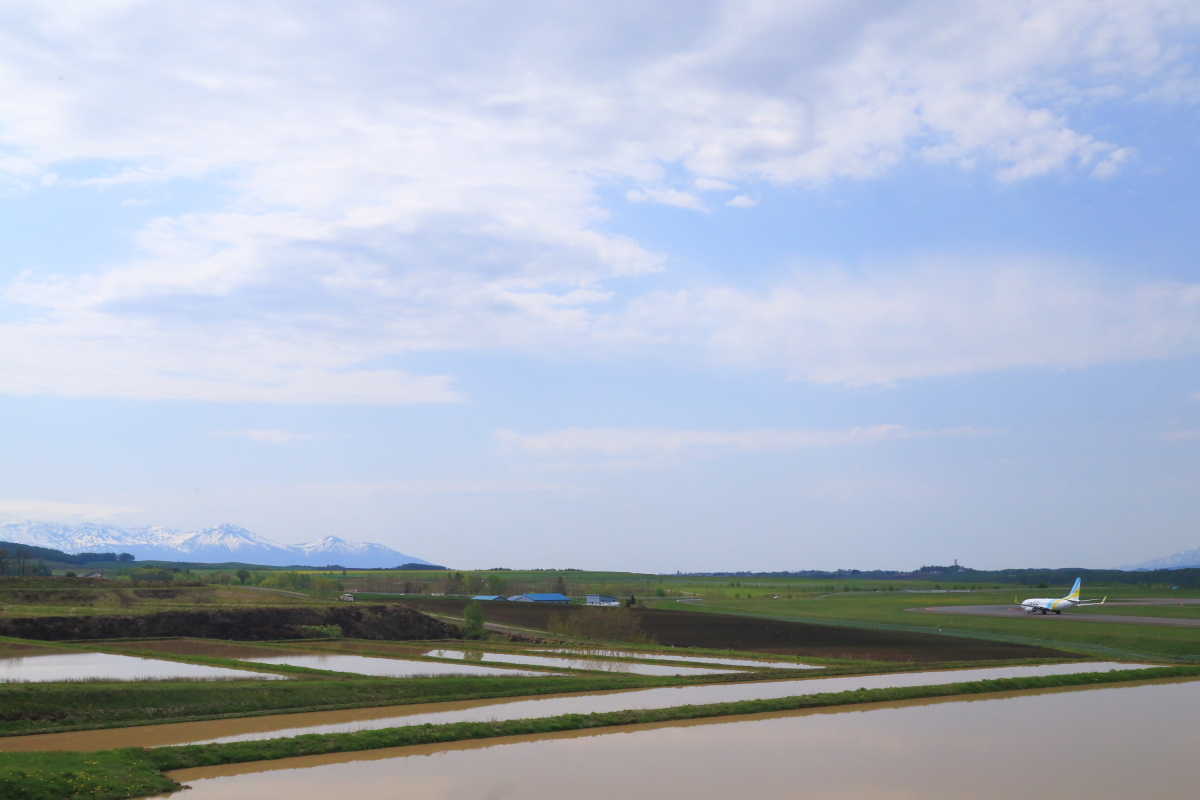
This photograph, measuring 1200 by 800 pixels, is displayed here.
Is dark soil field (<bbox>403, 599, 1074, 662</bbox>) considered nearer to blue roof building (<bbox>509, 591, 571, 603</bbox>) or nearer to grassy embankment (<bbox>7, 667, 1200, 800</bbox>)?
grassy embankment (<bbox>7, 667, 1200, 800</bbox>)

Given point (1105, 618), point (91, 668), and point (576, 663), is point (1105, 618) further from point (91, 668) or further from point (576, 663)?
point (91, 668)

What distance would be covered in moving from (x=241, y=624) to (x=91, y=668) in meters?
28.0

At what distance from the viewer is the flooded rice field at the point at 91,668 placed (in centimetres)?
3822

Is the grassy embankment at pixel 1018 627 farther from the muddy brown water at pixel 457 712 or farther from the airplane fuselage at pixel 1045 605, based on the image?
the muddy brown water at pixel 457 712

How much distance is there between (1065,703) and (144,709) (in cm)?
3582

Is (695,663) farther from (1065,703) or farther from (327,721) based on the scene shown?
(327,721)

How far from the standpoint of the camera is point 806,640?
2778 inches

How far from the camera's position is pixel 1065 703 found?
36719mm

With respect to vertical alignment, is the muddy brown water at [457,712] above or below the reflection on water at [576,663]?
above

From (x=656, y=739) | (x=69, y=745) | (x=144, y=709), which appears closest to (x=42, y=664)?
(x=144, y=709)

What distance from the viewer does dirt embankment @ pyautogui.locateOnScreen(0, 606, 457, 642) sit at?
6069 centimetres

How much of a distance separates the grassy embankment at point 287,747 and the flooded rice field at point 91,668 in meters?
14.0

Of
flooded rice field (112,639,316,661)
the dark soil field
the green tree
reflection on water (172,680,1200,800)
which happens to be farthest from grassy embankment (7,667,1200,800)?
the green tree

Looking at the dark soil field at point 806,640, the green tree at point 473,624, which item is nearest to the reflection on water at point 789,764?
the dark soil field at point 806,640
